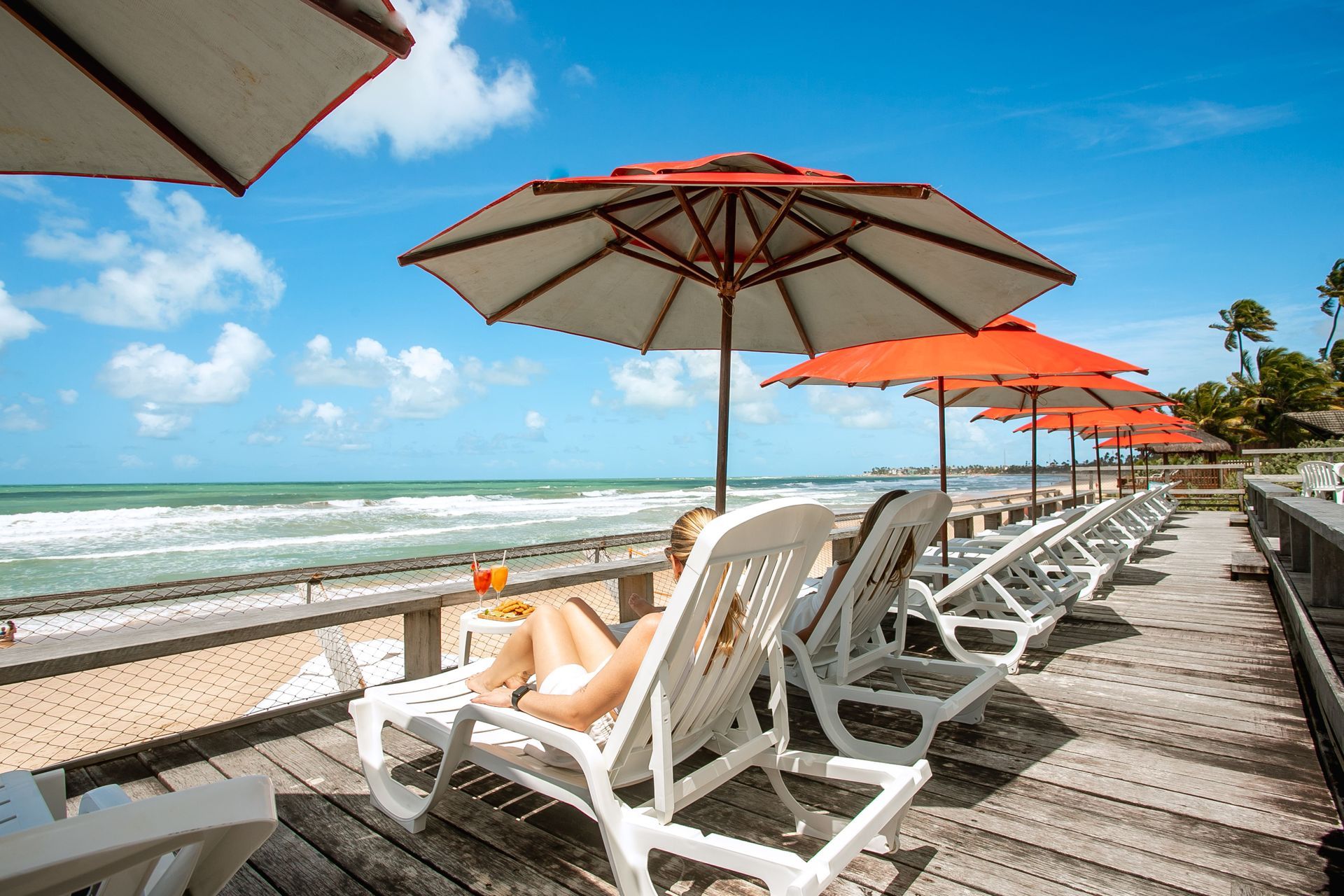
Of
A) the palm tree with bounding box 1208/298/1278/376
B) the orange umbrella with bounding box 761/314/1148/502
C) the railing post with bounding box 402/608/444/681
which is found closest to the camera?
the railing post with bounding box 402/608/444/681

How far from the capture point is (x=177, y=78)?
166cm

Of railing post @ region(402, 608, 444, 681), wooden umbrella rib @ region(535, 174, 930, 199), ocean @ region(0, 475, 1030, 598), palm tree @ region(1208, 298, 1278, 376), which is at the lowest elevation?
ocean @ region(0, 475, 1030, 598)

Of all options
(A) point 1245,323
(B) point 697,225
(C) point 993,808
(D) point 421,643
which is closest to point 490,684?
(D) point 421,643

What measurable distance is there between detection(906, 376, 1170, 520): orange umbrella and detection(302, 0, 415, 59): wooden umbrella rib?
453cm

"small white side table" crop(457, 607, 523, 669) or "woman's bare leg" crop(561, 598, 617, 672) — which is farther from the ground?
"woman's bare leg" crop(561, 598, 617, 672)

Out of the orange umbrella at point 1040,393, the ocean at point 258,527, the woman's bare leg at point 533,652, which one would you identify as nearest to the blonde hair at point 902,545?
the woman's bare leg at point 533,652

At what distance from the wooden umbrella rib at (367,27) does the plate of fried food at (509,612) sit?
203 cm

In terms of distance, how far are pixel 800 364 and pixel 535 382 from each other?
94889 millimetres

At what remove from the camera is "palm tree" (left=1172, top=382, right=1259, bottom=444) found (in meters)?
33.6

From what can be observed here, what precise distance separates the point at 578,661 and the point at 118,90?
6.15 ft

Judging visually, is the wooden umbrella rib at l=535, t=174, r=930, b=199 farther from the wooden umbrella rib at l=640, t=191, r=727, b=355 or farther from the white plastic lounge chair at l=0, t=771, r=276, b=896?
the white plastic lounge chair at l=0, t=771, r=276, b=896

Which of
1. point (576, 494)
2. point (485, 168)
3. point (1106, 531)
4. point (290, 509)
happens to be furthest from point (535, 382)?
point (1106, 531)

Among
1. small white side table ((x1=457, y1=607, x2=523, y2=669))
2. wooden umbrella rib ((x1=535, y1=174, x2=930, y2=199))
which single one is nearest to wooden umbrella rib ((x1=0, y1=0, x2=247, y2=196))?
wooden umbrella rib ((x1=535, y1=174, x2=930, y2=199))

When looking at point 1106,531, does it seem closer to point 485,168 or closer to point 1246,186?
point 1246,186
